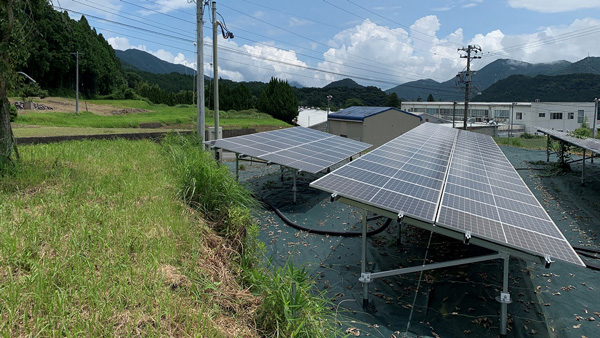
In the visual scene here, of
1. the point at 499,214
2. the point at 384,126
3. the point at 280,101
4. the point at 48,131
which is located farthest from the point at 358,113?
the point at 499,214

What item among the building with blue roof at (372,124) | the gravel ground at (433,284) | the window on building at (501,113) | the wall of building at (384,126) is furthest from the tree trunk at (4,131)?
the window on building at (501,113)

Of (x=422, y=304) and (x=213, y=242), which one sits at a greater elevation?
(x=213, y=242)

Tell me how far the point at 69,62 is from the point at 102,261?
2617 inches

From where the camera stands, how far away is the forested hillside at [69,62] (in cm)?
5256

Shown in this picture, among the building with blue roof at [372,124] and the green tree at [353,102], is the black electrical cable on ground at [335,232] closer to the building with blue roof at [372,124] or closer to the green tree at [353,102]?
the building with blue roof at [372,124]

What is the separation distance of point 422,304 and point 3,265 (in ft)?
20.6

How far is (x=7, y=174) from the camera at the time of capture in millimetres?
7133

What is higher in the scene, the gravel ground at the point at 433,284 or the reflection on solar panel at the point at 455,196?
the reflection on solar panel at the point at 455,196

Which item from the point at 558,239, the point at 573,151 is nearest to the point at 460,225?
the point at 558,239

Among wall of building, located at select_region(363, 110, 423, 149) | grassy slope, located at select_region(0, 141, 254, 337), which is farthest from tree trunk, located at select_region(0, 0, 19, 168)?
wall of building, located at select_region(363, 110, 423, 149)

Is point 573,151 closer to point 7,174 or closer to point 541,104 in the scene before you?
point 7,174

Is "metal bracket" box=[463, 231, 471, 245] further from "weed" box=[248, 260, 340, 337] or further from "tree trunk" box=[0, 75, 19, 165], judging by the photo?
"tree trunk" box=[0, 75, 19, 165]

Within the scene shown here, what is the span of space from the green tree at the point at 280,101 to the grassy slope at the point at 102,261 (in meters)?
50.7

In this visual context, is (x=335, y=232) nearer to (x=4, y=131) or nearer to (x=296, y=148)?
(x=296, y=148)
